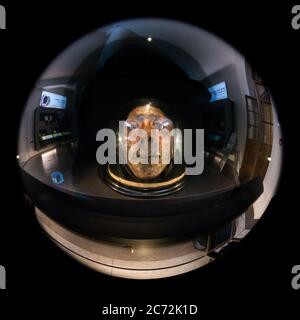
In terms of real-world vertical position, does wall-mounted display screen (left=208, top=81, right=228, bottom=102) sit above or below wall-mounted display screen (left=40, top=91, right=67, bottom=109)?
above

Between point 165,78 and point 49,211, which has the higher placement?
point 165,78

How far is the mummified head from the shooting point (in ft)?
2.29

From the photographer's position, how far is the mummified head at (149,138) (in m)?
0.70

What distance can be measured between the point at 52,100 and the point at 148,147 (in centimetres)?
26

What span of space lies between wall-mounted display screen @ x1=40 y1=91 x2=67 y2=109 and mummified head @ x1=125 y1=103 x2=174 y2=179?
16 centimetres

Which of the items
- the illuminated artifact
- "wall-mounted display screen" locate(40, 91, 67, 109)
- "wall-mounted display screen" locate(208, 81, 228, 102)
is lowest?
the illuminated artifact

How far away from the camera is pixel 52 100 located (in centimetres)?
66

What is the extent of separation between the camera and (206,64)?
0.63m

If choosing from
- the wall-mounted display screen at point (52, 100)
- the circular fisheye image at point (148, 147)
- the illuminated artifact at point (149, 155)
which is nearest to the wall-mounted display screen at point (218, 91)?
the circular fisheye image at point (148, 147)

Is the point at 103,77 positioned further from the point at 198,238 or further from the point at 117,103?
the point at 198,238

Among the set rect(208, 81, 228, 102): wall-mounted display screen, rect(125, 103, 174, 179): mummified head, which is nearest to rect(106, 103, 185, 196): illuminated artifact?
rect(125, 103, 174, 179): mummified head

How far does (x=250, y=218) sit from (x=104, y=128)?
470 millimetres

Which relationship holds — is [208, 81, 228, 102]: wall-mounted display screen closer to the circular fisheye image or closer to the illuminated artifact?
the circular fisheye image

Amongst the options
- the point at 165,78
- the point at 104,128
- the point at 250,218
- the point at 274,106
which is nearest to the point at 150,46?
the point at 165,78
